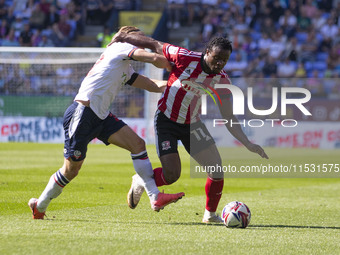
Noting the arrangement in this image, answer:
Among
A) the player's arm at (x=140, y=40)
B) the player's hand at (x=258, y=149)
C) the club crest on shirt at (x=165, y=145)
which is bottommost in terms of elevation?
the club crest on shirt at (x=165, y=145)

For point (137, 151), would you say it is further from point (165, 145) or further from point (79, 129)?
point (79, 129)

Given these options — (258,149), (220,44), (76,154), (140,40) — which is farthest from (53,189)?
(220,44)

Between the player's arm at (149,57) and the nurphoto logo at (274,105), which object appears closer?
the player's arm at (149,57)

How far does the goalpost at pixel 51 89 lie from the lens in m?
21.4

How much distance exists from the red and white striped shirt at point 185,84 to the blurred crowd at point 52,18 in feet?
65.6

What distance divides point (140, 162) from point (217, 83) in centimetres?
122

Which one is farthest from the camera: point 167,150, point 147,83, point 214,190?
point 147,83

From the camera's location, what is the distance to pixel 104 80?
704 centimetres

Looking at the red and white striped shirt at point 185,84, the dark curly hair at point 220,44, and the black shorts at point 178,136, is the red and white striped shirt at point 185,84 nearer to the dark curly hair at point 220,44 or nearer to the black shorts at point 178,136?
the black shorts at point 178,136

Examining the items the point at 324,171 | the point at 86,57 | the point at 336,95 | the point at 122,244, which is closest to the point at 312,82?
the point at 336,95

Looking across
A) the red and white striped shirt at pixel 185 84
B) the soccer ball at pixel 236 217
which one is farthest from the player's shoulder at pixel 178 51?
the soccer ball at pixel 236 217

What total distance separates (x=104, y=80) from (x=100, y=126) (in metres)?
0.50

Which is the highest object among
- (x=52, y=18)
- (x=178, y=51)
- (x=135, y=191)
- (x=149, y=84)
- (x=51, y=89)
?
(x=178, y=51)

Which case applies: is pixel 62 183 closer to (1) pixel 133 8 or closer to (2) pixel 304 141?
(2) pixel 304 141
